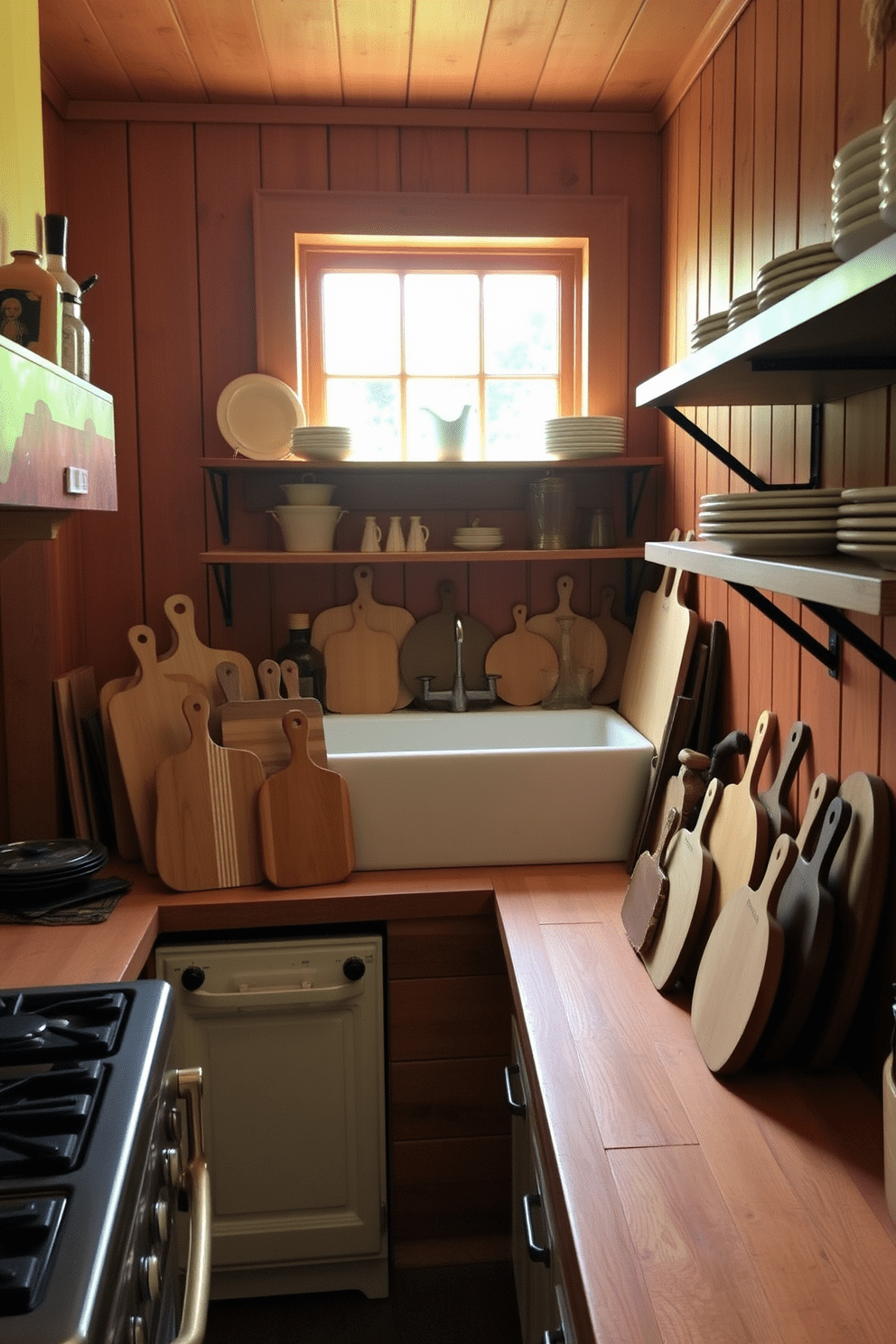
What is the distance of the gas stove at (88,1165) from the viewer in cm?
92

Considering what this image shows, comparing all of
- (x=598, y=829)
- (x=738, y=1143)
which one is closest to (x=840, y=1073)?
(x=738, y=1143)

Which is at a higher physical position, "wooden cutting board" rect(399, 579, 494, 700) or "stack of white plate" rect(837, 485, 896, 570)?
"stack of white plate" rect(837, 485, 896, 570)

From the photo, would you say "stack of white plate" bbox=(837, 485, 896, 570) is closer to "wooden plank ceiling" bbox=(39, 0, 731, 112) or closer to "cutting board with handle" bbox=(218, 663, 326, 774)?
"cutting board with handle" bbox=(218, 663, 326, 774)

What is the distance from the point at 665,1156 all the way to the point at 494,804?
3.29ft

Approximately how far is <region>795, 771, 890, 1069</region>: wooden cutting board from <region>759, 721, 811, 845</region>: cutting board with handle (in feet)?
0.72

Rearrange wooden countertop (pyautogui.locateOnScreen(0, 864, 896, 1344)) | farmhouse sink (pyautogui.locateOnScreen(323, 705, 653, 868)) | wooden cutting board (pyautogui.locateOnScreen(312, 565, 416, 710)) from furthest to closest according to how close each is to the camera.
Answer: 1. wooden cutting board (pyautogui.locateOnScreen(312, 565, 416, 710))
2. farmhouse sink (pyautogui.locateOnScreen(323, 705, 653, 868))
3. wooden countertop (pyautogui.locateOnScreen(0, 864, 896, 1344))

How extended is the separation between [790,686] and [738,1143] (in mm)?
741

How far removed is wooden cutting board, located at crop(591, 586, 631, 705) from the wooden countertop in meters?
0.82

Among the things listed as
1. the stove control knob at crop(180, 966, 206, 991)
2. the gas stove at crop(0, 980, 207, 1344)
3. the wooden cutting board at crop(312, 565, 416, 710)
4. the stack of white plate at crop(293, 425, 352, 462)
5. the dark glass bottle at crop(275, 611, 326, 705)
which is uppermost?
the stack of white plate at crop(293, 425, 352, 462)

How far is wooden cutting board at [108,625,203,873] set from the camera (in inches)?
88.4

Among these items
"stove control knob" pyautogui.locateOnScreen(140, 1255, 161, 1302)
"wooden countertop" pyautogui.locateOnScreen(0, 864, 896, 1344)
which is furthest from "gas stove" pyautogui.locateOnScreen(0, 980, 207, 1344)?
"wooden countertop" pyautogui.locateOnScreen(0, 864, 896, 1344)

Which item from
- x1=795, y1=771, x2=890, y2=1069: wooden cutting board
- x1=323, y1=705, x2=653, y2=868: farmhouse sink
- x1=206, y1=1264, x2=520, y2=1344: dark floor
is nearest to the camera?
x1=795, y1=771, x2=890, y2=1069: wooden cutting board

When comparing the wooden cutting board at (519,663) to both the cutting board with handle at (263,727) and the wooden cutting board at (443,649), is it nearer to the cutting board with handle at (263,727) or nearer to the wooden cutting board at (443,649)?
the wooden cutting board at (443,649)

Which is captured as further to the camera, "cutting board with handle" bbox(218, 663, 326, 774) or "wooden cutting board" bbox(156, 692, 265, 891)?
"cutting board with handle" bbox(218, 663, 326, 774)
